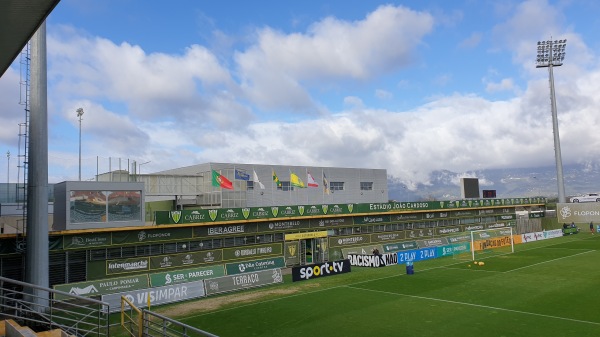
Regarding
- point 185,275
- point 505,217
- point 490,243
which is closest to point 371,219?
point 490,243

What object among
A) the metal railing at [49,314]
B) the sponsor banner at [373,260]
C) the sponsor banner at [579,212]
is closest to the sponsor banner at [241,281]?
the metal railing at [49,314]

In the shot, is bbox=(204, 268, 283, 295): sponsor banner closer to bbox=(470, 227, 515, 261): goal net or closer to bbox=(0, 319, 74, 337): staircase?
bbox=(0, 319, 74, 337): staircase

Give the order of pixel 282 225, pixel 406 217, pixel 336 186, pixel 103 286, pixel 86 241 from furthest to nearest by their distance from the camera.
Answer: pixel 336 186 < pixel 406 217 < pixel 282 225 < pixel 86 241 < pixel 103 286

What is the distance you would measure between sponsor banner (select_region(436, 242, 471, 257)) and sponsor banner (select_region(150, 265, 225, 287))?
23426 mm

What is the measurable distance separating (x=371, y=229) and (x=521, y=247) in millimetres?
17866

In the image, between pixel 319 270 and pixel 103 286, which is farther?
pixel 319 270

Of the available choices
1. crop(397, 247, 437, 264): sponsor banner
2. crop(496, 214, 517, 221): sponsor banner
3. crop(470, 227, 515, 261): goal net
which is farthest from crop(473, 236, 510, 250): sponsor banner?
crop(496, 214, 517, 221): sponsor banner

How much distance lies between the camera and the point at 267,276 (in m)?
29.2

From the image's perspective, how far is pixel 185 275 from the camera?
27969 millimetres

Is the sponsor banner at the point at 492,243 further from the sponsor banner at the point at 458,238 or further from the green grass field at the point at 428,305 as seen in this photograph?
the green grass field at the point at 428,305

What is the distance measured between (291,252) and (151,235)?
13117mm

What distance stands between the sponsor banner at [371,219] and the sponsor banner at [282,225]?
21.9ft

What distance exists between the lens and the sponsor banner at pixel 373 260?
36594mm

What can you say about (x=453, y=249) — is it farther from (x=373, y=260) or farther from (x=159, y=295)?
(x=159, y=295)
